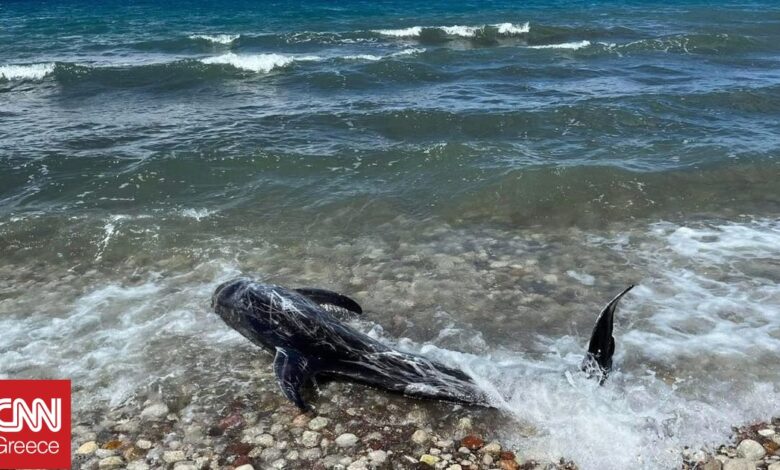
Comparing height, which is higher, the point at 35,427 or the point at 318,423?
the point at 35,427

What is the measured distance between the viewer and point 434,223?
40.0 ft

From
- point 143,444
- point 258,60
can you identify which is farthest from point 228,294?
point 258,60

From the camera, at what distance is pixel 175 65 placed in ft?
87.0

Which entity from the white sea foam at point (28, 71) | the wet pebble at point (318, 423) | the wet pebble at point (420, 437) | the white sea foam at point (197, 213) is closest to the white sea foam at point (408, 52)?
the white sea foam at point (28, 71)

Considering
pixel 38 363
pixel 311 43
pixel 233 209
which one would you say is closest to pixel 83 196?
pixel 233 209

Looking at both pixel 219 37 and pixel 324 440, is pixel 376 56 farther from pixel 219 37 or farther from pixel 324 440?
pixel 324 440

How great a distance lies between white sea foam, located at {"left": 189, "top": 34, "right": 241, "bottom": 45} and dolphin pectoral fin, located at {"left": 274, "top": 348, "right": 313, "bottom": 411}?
3180 centimetres

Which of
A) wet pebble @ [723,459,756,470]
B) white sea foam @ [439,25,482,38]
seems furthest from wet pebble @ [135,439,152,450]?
white sea foam @ [439,25,482,38]

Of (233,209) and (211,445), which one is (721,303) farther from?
(233,209)

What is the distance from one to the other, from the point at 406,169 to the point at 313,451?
9.84 meters

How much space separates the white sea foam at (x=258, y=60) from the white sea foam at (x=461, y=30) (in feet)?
31.6

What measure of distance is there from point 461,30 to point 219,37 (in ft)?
51.4

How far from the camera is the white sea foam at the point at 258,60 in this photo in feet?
89.2

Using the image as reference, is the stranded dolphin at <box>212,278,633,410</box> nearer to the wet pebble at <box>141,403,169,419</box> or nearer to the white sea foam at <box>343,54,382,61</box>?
the wet pebble at <box>141,403,169,419</box>
